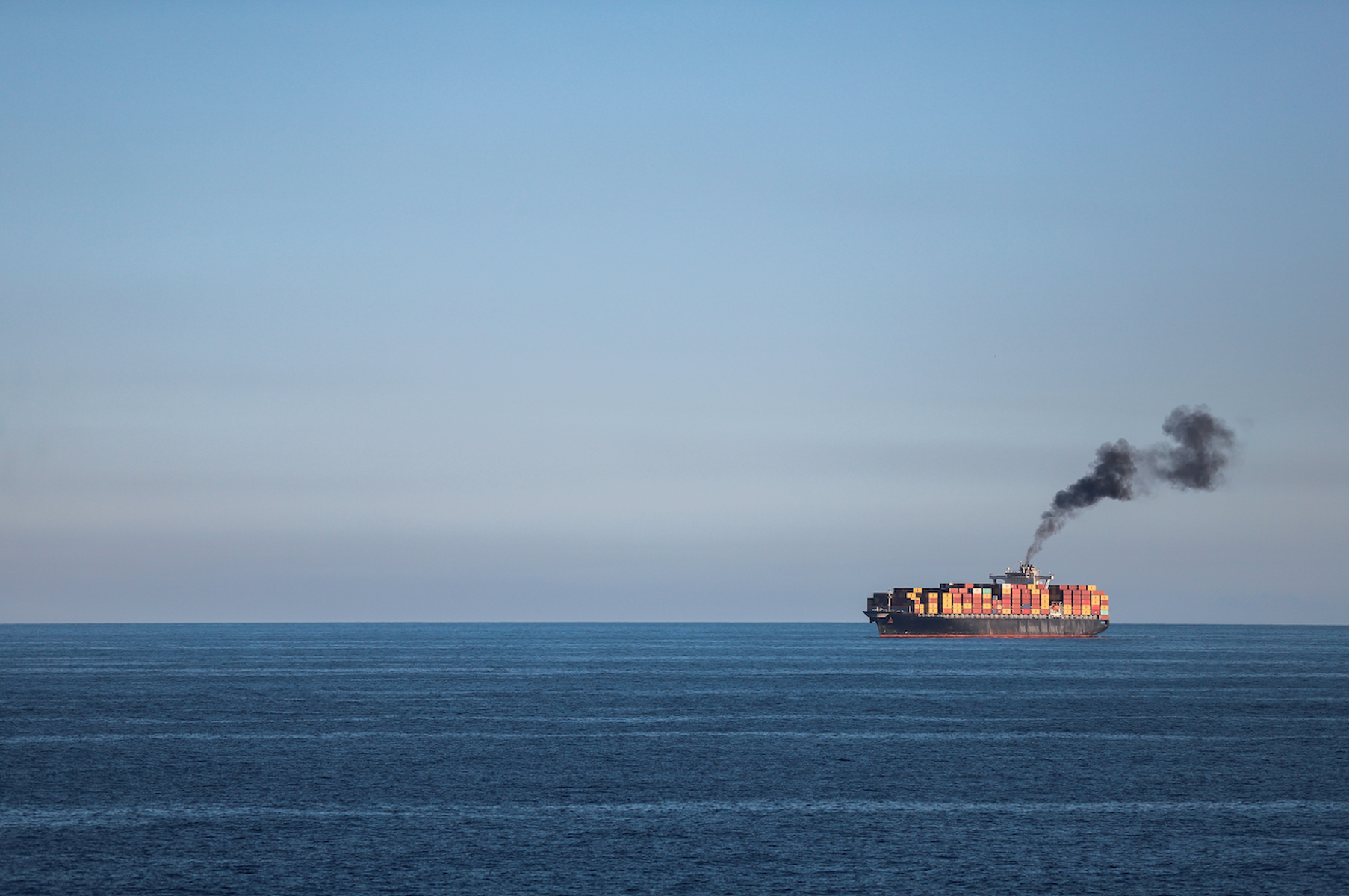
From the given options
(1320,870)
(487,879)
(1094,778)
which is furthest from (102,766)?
(1320,870)

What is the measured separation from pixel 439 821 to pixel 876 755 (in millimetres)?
30096

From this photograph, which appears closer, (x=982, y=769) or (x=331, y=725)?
(x=982, y=769)

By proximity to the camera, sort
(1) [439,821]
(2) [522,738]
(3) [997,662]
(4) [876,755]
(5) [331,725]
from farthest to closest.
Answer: (3) [997,662], (5) [331,725], (2) [522,738], (4) [876,755], (1) [439,821]

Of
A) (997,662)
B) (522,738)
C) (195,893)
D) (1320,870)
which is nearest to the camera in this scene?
(195,893)

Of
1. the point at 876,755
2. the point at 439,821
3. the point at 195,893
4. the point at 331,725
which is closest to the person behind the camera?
the point at 195,893

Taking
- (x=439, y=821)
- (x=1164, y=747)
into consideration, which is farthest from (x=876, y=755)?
(x=439, y=821)

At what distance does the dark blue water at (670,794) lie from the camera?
44.7m

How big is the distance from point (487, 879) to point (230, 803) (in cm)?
1897

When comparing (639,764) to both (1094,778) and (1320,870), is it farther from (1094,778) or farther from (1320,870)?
(1320,870)

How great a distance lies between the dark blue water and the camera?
4472cm

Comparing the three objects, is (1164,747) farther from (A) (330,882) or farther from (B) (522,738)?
(A) (330,882)

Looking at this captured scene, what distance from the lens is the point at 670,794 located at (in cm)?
6000

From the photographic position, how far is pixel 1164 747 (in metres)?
77.9

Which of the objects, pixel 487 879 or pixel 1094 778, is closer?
pixel 487 879
